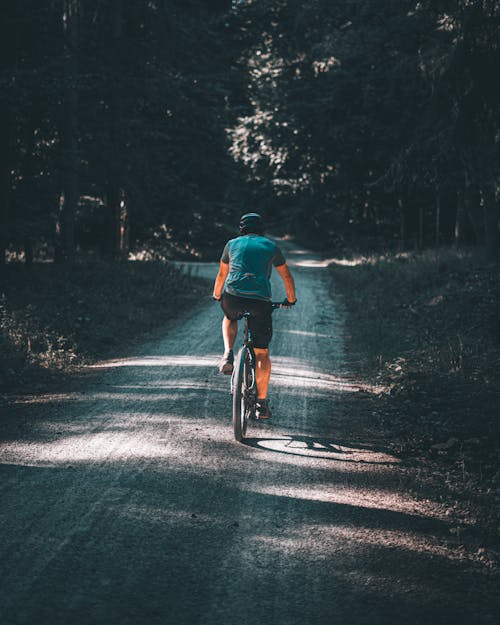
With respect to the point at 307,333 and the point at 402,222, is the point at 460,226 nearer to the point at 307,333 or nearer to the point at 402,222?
the point at 402,222

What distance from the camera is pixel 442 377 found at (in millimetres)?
8758

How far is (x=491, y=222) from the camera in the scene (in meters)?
17.7

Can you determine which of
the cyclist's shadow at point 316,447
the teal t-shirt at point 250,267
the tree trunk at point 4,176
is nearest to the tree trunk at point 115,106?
the tree trunk at point 4,176

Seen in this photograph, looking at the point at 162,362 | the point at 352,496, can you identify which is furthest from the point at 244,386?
the point at 162,362

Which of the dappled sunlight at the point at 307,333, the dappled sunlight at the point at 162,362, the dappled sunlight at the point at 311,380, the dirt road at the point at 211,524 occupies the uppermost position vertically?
the dappled sunlight at the point at 307,333

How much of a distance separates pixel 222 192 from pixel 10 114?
58.6ft

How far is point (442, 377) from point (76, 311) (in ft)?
26.0

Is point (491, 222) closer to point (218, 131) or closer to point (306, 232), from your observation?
point (218, 131)

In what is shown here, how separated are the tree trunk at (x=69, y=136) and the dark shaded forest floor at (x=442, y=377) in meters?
7.92

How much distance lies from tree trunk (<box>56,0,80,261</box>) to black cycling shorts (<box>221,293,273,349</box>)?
35.0 ft

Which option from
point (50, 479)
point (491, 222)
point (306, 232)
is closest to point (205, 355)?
point (50, 479)

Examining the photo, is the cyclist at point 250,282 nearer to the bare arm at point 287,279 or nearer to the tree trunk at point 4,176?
the bare arm at point 287,279

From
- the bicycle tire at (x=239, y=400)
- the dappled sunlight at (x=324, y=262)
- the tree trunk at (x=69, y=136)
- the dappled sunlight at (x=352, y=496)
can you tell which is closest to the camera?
the dappled sunlight at (x=352, y=496)

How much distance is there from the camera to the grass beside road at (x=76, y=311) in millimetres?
9881
